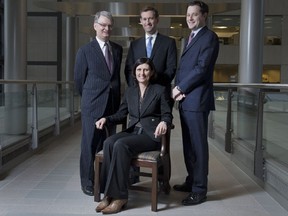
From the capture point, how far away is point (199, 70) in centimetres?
373

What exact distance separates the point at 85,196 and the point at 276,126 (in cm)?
208

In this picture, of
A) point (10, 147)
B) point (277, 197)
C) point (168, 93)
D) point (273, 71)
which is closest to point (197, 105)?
point (168, 93)

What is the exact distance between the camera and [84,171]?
4.16 meters

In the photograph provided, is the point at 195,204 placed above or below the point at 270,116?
below

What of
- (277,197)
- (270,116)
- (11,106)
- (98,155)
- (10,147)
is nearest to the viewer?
(98,155)

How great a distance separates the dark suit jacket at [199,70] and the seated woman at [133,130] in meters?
0.21

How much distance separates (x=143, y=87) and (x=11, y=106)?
2977 mm

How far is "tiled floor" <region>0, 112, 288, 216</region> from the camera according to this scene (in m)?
3.61

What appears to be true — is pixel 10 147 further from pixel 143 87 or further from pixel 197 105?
pixel 197 105

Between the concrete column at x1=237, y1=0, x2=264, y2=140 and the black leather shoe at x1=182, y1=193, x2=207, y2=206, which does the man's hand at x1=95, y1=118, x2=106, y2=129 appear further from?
the concrete column at x1=237, y1=0, x2=264, y2=140

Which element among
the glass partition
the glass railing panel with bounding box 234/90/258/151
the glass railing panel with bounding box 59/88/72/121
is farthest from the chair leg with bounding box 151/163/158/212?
the glass railing panel with bounding box 59/88/72/121

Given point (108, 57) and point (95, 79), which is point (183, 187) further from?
point (108, 57)

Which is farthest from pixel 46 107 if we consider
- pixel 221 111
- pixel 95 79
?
pixel 95 79

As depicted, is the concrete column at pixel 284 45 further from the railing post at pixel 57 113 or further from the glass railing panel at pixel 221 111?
the railing post at pixel 57 113
